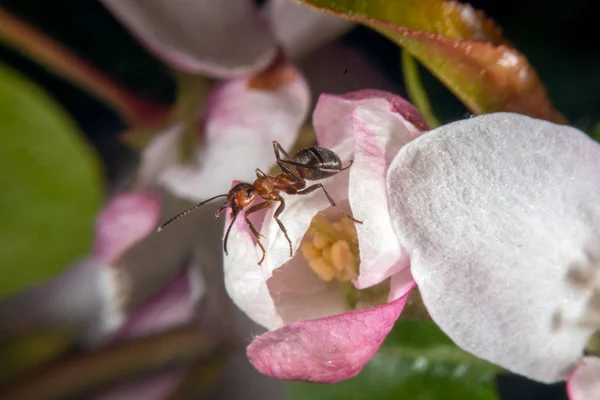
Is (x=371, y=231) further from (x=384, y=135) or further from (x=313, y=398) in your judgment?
(x=313, y=398)

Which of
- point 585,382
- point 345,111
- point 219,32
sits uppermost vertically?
point 219,32

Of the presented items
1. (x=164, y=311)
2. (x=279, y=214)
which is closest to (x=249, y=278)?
(x=279, y=214)

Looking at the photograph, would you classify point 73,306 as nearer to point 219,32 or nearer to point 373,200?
point 219,32

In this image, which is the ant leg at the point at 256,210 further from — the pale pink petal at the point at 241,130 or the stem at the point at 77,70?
the stem at the point at 77,70

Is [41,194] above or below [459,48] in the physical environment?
above

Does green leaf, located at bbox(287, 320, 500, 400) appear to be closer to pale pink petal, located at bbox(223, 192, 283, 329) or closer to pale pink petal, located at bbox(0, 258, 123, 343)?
pale pink petal, located at bbox(223, 192, 283, 329)

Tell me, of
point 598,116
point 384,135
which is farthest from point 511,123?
point 598,116

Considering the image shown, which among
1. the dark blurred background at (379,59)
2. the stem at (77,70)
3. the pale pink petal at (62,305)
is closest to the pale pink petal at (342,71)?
the dark blurred background at (379,59)
